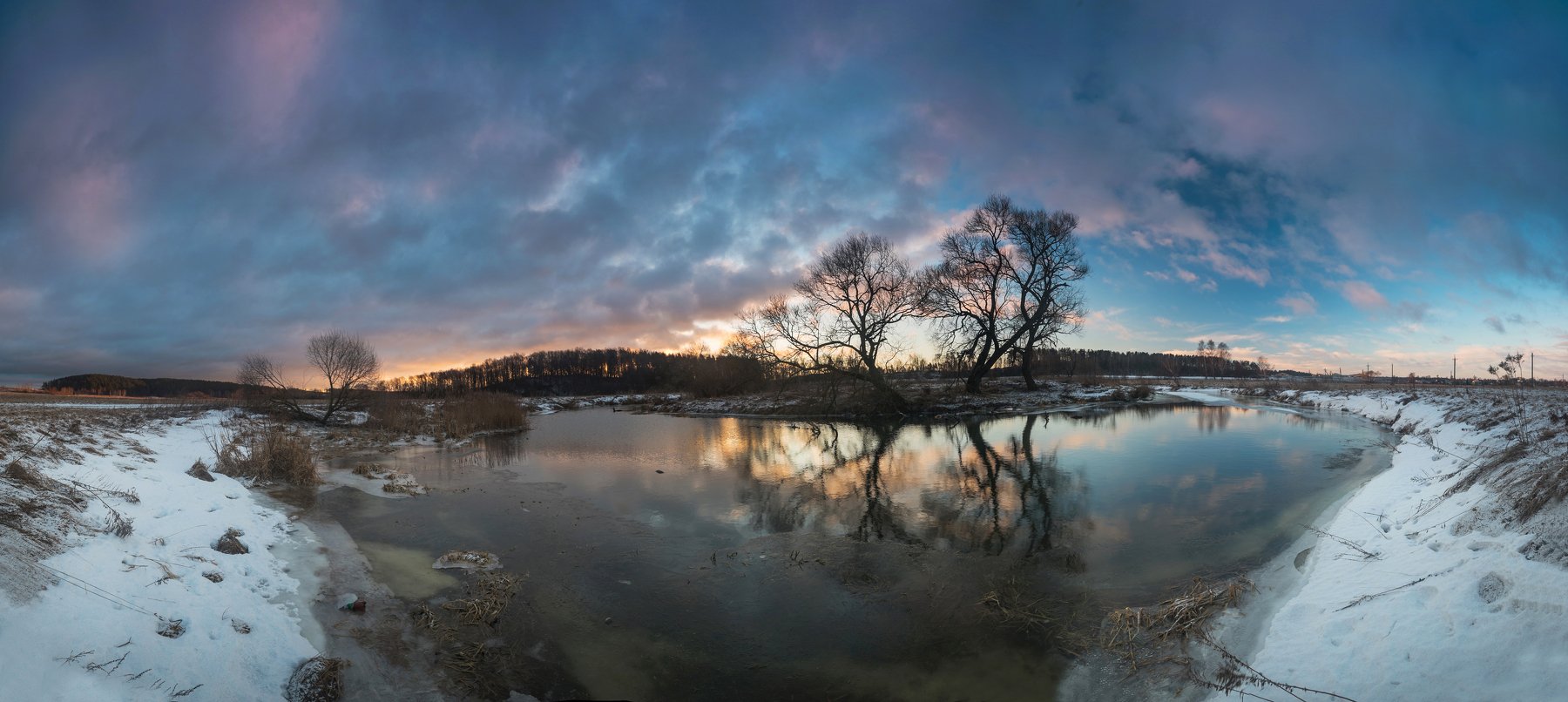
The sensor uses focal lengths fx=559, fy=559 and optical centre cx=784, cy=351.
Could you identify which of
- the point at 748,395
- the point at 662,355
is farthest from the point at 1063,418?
the point at 662,355

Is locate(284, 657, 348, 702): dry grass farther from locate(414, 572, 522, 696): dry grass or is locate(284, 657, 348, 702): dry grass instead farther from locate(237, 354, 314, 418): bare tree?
locate(237, 354, 314, 418): bare tree

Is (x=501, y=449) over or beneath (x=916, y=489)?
beneath

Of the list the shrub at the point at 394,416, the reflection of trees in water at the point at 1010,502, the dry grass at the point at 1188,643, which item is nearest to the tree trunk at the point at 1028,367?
the reflection of trees in water at the point at 1010,502

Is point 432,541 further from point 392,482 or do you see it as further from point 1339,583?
point 1339,583

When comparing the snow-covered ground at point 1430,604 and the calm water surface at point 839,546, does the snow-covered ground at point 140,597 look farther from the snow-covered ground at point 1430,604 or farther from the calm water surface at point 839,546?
the snow-covered ground at point 1430,604

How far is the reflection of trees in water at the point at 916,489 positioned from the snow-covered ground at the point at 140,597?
6016 mm

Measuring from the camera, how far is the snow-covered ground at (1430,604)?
3312mm

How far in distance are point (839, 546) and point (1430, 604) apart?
5529 mm

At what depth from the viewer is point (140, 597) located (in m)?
4.35

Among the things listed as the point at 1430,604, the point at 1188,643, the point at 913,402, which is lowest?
the point at 1188,643

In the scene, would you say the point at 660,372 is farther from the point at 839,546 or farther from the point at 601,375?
the point at 839,546

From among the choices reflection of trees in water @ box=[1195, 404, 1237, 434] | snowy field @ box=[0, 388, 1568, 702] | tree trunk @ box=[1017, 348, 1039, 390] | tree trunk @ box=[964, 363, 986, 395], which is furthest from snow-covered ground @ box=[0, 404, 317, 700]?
tree trunk @ box=[1017, 348, 1039, 390]

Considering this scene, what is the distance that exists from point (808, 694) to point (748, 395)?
3383 centimetres

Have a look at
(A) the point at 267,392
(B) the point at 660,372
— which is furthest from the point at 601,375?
(A) the point at 267,392
